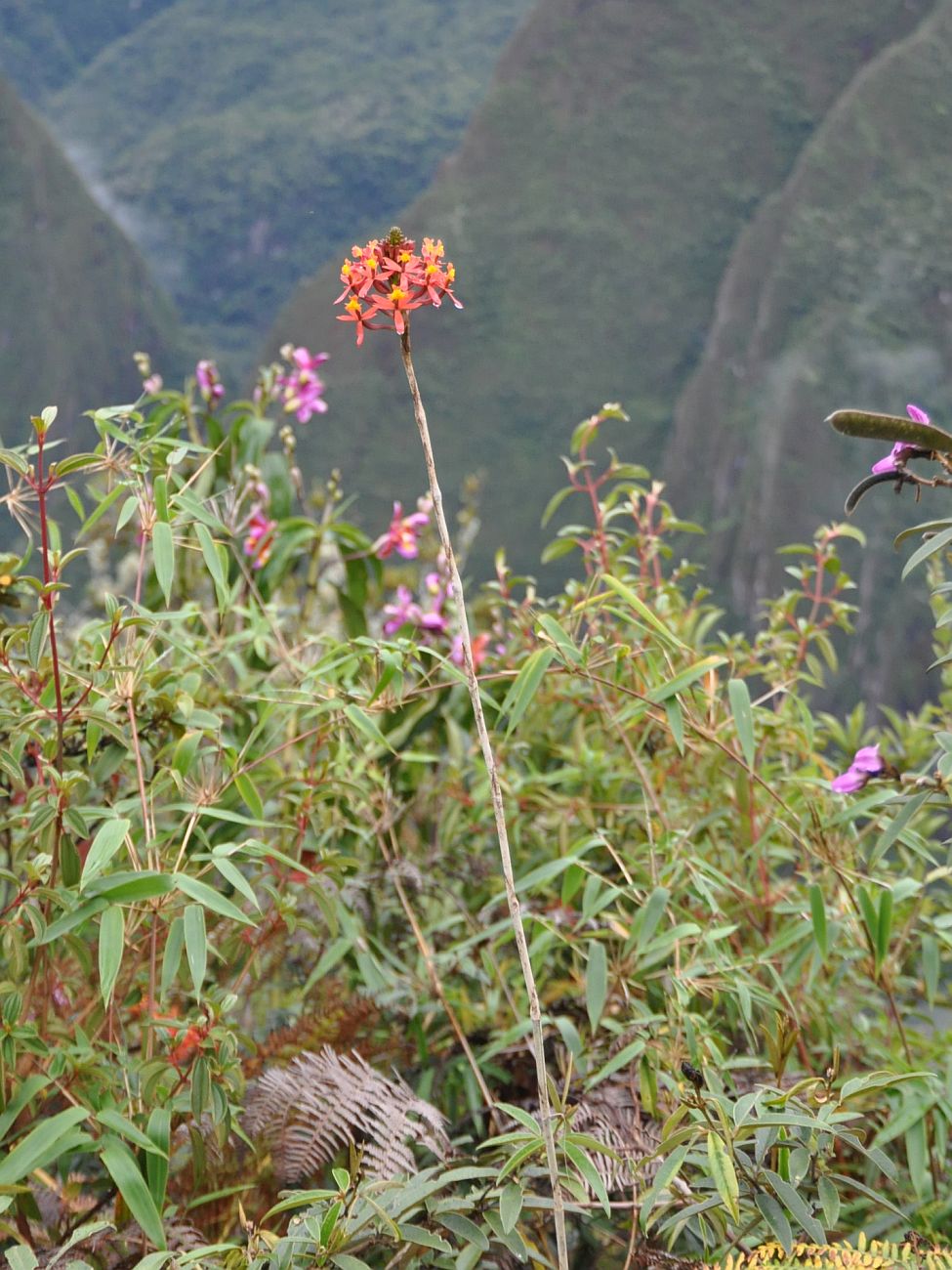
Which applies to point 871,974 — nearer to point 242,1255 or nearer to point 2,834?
point 242,1255

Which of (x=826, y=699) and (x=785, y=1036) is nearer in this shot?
(x=785, y=1036)

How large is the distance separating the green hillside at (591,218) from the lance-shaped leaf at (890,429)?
97.8 feet

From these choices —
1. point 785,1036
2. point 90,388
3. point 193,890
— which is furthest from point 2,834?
point 90,388

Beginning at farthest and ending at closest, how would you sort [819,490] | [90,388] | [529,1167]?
[90,388] → [819,490] → [529,1167]

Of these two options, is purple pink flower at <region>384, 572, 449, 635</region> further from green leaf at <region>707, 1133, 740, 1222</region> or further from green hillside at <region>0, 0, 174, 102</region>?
green hillside at <region>0, 0, 174, 102</region>

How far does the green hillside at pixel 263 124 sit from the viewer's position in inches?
1513

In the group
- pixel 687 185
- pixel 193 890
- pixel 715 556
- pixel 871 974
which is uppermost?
pixel 193 890

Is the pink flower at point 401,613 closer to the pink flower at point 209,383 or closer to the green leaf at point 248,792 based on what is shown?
the pink flower at point 209,383

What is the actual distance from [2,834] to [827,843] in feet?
2.51

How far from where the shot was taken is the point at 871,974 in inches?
41.5

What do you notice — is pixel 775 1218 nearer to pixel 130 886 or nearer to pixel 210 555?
pixel 130 886

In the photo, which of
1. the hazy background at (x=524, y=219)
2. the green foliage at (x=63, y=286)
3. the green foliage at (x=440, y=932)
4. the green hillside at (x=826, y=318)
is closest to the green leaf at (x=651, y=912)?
the green foliage at (x=440, y=932)

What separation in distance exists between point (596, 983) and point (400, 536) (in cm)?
83

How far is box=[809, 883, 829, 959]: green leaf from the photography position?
915 mm
